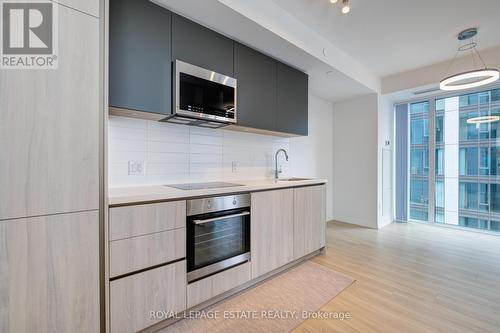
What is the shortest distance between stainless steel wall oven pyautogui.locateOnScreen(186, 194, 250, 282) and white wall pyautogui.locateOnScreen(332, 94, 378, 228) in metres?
3.12

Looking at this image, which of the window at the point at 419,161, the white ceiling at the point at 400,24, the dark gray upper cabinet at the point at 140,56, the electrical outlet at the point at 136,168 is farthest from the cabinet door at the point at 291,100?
the window at the point at 419,161

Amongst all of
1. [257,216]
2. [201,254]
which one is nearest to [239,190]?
[257,216]

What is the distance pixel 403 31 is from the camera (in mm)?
2719

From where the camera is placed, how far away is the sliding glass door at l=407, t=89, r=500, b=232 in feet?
12.5

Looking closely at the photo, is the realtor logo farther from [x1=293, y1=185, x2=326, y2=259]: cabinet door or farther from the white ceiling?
[x1=293, y1=185, x2=326, y2=259]: cabinet door

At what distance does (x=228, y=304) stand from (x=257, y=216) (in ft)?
2.60

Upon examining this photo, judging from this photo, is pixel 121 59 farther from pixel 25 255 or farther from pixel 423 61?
pixel 423 61

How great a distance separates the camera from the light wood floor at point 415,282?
5.55 feet

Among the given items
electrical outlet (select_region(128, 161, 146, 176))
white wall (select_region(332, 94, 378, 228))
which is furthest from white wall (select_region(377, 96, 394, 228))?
electrical outlet (select_region(128, 161, 146, 176))

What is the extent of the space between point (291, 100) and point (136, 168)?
2016mm

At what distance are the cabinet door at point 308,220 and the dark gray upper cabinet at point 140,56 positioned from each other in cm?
174

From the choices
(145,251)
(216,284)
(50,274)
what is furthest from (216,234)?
(50,274)

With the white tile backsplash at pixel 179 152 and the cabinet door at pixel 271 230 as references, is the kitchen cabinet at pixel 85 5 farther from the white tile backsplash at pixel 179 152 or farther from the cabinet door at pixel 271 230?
the cabinet door at pixel 271 230

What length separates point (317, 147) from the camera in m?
4.43
